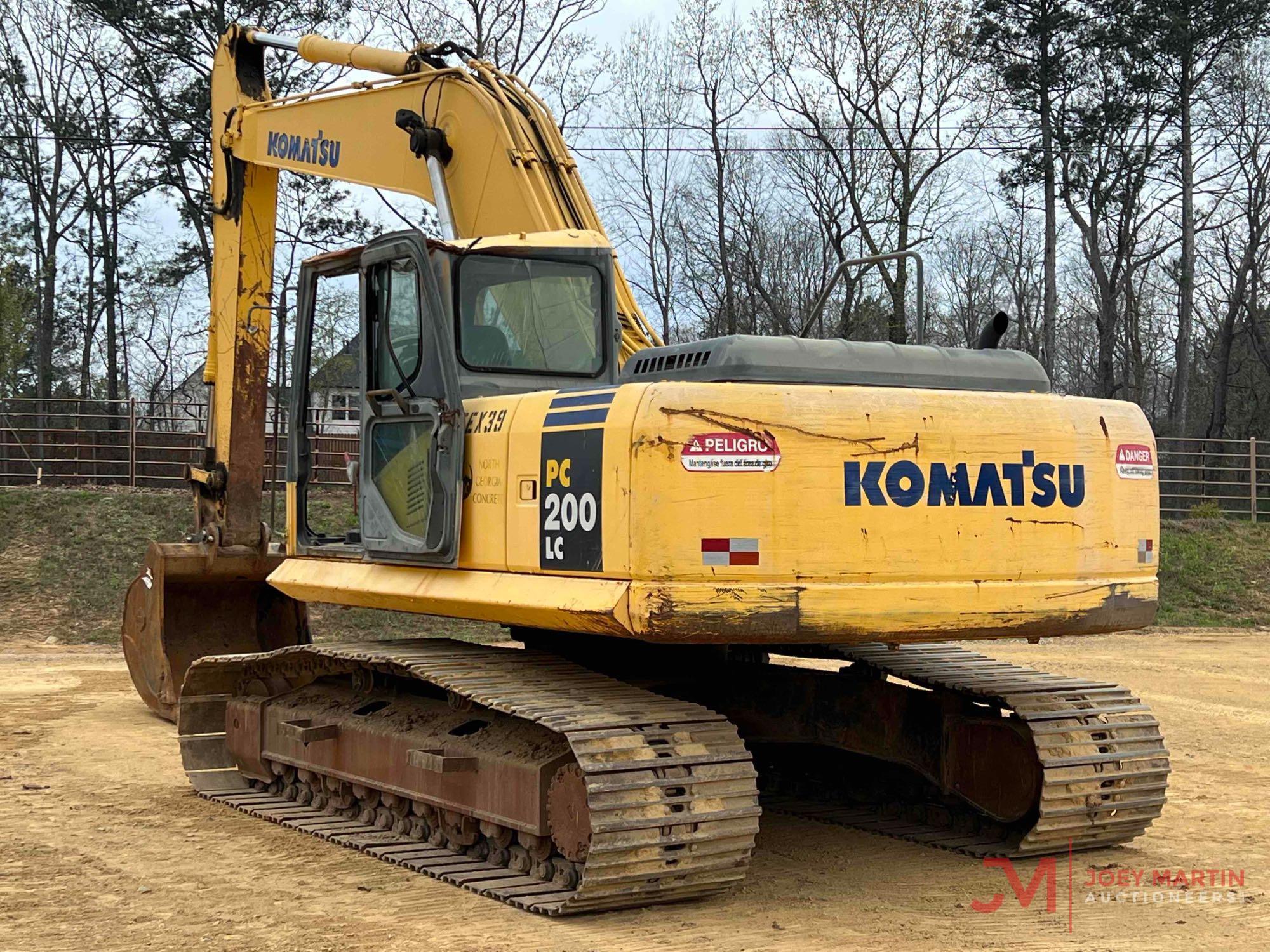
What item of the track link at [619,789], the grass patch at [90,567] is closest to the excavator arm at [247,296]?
the track link at [619,789]

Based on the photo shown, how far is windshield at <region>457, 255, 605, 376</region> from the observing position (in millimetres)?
7430

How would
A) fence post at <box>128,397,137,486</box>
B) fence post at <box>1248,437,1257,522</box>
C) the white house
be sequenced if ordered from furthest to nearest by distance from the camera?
fence post at <box>1248,437,1257,522</box>, fence post at <box>128,397,137,486</box>, the white house

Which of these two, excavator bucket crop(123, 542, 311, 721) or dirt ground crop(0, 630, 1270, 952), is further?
excavator bucket crop(123, 542, 311, 721)

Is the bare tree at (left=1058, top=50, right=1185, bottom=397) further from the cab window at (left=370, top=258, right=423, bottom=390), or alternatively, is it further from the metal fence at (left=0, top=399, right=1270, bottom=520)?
the cab window at (left=370, top=258, right=423, bottom=390)

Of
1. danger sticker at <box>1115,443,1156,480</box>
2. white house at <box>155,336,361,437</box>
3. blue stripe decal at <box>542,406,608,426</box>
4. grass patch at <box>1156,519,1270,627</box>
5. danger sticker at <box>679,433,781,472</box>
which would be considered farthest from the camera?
grass patch at <box>1156,519,1270,627</box>

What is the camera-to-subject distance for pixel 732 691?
814 cm

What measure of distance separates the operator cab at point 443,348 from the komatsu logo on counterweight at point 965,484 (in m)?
1.92

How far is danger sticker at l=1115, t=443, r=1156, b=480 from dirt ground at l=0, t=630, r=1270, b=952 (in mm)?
1839

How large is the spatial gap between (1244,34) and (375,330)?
1247 inches

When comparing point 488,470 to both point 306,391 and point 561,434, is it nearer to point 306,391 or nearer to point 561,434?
point 561,434

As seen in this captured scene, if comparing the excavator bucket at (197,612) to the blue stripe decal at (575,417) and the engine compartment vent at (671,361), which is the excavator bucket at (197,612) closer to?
the engine compartment vent at (671,361)

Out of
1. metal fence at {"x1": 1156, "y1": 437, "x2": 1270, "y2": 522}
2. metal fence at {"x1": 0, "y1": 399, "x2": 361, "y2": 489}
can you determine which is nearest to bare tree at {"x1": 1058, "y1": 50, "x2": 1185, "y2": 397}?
metal fence at {"x1": 1156, "y1": 437, "x2": 1270, "y2": 522}

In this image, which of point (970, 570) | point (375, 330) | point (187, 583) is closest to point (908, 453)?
point (970, 570)

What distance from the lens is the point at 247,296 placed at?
11.1m
